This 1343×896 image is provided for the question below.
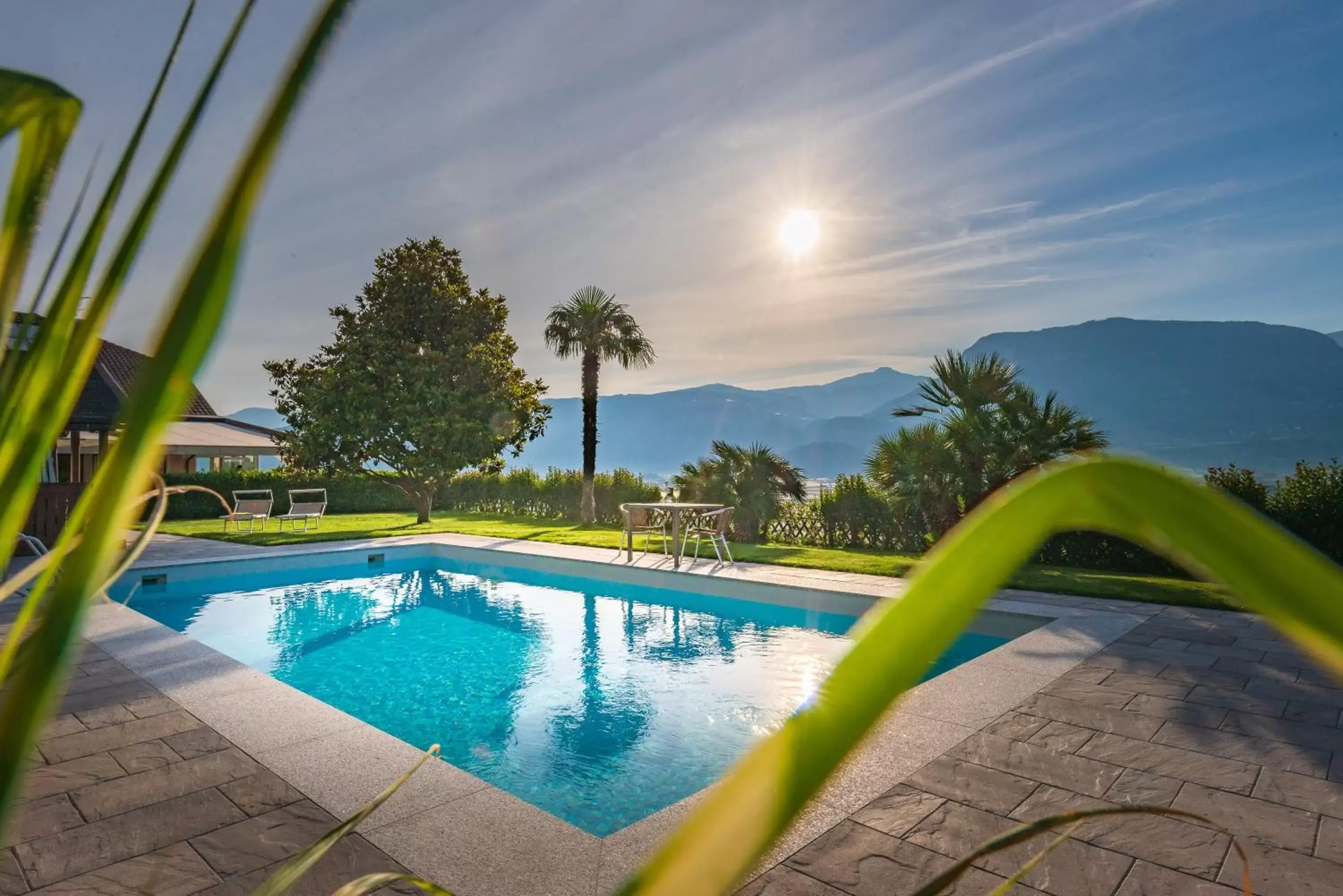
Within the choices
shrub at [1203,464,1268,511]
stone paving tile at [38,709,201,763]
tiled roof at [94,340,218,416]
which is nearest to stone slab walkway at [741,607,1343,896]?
stone paving tile at [38,709,201,763]

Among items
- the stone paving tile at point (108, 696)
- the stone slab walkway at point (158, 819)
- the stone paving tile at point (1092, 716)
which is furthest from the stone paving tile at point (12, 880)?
the stone paving tile at point (1092, 716)

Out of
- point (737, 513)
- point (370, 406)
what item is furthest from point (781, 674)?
point (370, 406)

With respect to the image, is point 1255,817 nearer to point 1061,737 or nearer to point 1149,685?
point 1061,737

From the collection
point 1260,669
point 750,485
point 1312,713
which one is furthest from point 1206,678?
point 750,485

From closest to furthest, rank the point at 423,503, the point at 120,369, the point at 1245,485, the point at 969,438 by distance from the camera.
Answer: the point at 1245,485, the point at 969,438, the point at 423,503, the point at 120,369

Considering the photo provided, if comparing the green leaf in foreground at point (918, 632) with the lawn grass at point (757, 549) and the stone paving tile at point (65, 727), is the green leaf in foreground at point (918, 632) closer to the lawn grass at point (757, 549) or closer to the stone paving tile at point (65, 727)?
the lawn grass at point (757, 549)

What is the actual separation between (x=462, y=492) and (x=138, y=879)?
22726 millimetres

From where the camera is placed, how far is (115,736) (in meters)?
4.16

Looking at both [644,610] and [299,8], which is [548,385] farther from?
[299,8]

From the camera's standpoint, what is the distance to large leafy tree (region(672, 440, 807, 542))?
15.0 metres

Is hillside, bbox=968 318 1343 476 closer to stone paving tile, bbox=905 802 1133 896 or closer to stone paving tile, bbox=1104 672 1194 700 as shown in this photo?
stone paving tile, bbox=1104 672 1194 700

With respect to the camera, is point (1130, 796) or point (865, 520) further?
point (865, 520)

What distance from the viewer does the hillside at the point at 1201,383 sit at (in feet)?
340

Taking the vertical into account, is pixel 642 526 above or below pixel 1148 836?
above
